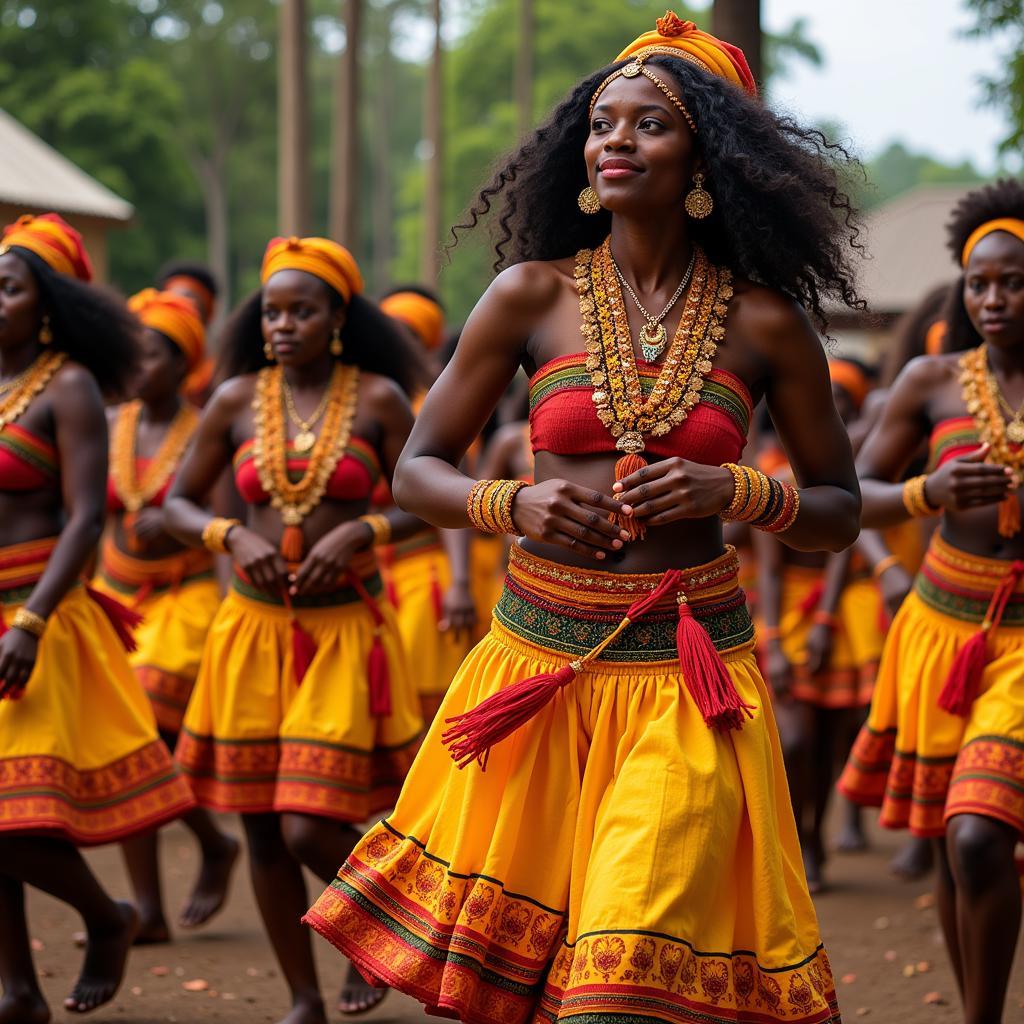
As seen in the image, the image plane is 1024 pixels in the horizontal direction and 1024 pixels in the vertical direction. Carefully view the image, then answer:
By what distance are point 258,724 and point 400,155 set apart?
7293 cm

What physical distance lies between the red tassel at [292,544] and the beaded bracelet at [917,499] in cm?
199

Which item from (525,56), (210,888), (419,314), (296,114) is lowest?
(210,888)

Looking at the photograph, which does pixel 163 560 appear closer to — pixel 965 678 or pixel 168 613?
pixel 168 613

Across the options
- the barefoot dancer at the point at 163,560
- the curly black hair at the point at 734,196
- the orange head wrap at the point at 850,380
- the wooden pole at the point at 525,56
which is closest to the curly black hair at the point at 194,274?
the barefoot dancer at the point at 163,560

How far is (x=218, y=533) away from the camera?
Result: 5656 millimetres

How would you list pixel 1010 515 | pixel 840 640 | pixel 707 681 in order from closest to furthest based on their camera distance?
1. pixel 707 681
2. pixel 1010 515
3. pixel 840 640

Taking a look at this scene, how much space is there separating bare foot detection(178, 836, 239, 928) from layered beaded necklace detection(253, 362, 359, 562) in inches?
82.4

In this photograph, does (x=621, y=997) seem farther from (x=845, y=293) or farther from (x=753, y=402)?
(x=845, y=293)

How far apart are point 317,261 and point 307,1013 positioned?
8.33ft

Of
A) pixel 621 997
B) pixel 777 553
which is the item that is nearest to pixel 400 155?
pixel 777 553

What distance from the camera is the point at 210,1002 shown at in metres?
5.97

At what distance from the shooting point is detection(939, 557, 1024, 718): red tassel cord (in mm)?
5141

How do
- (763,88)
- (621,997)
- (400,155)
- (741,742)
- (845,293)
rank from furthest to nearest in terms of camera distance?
(400,155), (763,88), (845,293), (741,742), (621,997)

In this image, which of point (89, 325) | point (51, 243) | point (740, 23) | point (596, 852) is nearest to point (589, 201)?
point (596, 852)
